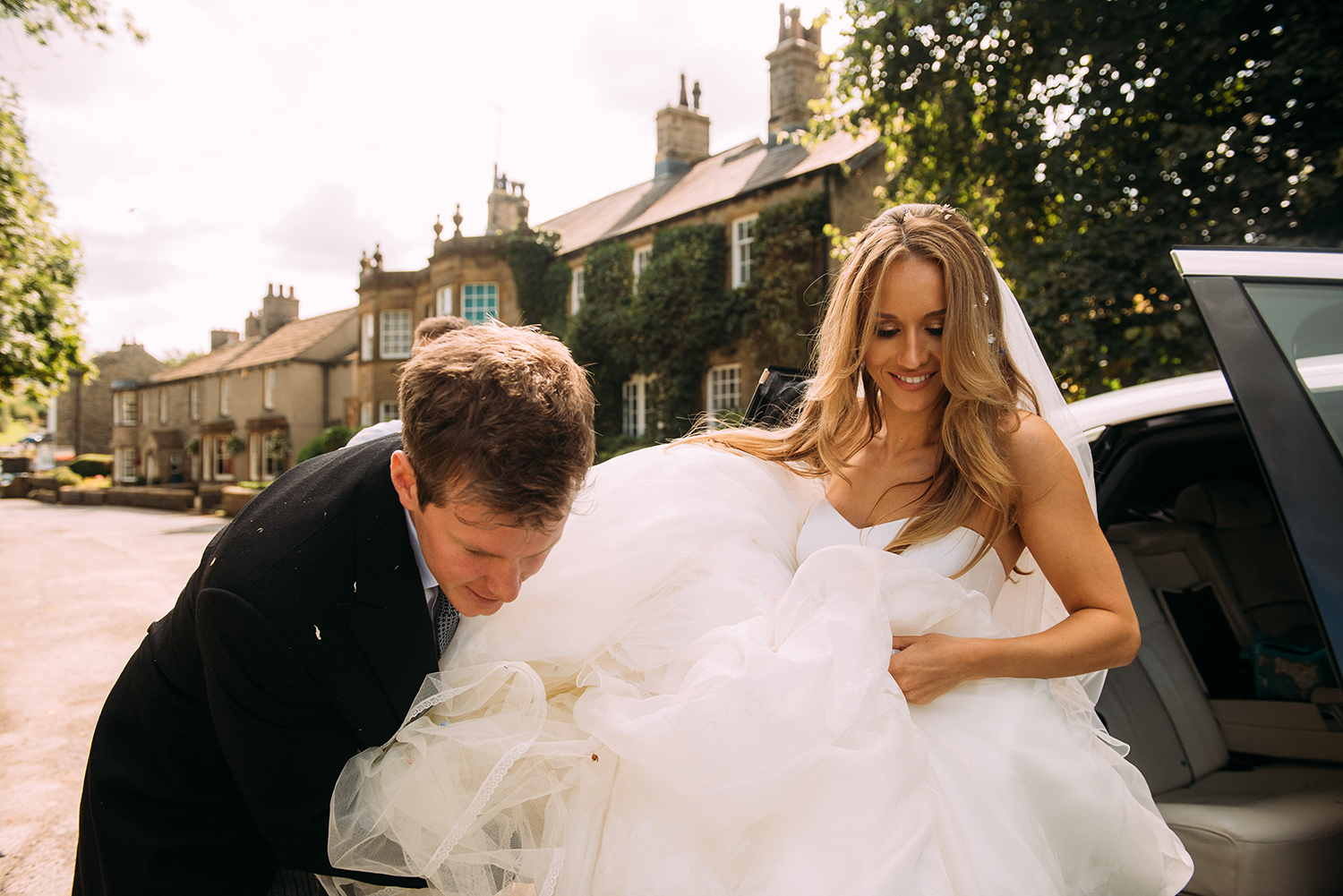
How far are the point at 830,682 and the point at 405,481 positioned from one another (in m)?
1.05

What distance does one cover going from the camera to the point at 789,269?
53.9ft

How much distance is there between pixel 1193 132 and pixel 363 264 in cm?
2956

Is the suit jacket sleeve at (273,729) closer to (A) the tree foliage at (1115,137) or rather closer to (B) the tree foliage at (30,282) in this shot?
(A) the tree foliage at (1115,137)

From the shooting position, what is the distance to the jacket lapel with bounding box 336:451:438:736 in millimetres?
1756

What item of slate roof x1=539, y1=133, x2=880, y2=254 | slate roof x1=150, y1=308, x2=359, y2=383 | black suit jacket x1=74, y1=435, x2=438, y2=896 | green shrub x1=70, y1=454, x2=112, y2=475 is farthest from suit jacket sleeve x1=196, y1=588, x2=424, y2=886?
green shrub x1=70, y1=454, x2=112, y2=475

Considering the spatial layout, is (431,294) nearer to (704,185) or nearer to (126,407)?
(704,185)

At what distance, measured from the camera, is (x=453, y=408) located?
1587 mm

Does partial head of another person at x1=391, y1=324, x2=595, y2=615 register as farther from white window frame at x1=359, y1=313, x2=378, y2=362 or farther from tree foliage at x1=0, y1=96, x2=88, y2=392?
white window frame at x1=359, y1=313, x2=378, y2=362

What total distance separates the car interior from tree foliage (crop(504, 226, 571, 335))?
69.6ft

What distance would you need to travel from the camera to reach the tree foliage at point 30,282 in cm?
1048

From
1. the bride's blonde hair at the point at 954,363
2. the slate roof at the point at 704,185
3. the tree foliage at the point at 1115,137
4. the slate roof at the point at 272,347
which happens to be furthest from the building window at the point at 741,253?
the slate roof at the point at 272,347

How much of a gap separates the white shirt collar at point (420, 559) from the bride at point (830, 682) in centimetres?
16

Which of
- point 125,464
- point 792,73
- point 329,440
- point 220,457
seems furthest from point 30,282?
point 125,464

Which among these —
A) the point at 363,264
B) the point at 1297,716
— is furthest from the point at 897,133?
the point at 363,264
